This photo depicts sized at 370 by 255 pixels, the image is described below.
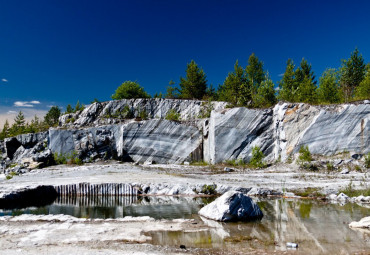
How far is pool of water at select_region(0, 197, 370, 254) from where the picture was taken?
7.55 m

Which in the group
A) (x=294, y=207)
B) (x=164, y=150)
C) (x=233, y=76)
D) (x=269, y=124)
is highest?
(x=233, y=76)

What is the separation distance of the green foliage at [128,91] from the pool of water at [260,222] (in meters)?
43.8

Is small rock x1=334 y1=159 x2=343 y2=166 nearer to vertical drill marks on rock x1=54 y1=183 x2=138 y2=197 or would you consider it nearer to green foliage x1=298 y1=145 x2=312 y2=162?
green foliage x1=298 y1=145 x2=312 y2=162

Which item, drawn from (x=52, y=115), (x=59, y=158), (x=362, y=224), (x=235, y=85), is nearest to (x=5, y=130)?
(x=52, y=115)

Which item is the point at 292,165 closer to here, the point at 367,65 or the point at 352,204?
the point at 352,204

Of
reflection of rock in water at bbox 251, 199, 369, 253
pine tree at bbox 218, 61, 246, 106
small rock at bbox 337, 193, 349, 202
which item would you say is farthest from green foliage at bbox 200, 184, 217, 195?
pine tree at bbox 218, 61, 246, 106

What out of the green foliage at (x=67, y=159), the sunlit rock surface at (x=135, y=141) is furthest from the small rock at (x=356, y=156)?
the green foliage at (x=67, y=159)

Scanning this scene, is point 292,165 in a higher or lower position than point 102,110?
lower

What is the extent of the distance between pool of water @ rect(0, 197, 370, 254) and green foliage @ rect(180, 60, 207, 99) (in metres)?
42.2

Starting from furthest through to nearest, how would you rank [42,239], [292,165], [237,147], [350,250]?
[237,147], [292,165], [42,239], [350,250]

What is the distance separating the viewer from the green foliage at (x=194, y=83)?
5659 cm

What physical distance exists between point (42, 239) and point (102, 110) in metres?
44.0

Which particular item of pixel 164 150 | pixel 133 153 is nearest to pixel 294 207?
pixel 164 150

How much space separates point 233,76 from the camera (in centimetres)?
5269
